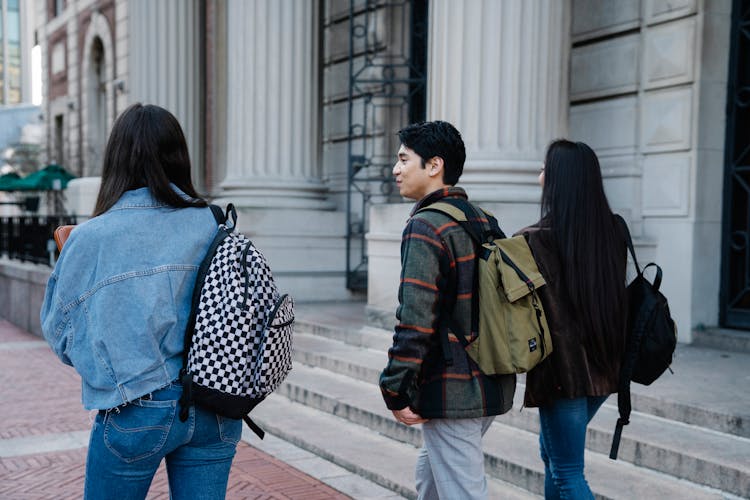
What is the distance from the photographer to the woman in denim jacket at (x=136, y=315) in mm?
2324

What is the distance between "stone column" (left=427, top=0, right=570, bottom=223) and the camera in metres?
7.90

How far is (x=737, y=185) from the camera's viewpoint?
7723 millimetres

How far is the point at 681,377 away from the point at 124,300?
4932 mm

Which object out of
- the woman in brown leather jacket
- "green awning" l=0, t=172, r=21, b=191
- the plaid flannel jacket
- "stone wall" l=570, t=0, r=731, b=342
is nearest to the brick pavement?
the woman in brown leather jacket

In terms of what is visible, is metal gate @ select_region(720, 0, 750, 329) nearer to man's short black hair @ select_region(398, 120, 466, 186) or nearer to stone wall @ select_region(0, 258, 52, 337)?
man's short black hair @ select_region(398, 120, 466, 186)

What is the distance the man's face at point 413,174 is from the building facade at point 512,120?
4.77m

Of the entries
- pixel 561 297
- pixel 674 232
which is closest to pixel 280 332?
pixel 561 297

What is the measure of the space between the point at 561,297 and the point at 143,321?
5.29ft

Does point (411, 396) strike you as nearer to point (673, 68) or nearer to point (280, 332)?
point (280, 332)

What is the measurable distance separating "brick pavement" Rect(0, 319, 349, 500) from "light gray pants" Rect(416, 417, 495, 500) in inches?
92.0

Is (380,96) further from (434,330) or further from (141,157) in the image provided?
(141,157)

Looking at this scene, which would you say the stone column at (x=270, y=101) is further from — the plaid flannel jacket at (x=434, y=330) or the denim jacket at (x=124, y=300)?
the denim jacket at (x=124, y=300)

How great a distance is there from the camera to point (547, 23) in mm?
8016

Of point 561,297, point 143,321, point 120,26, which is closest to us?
point 143,321
